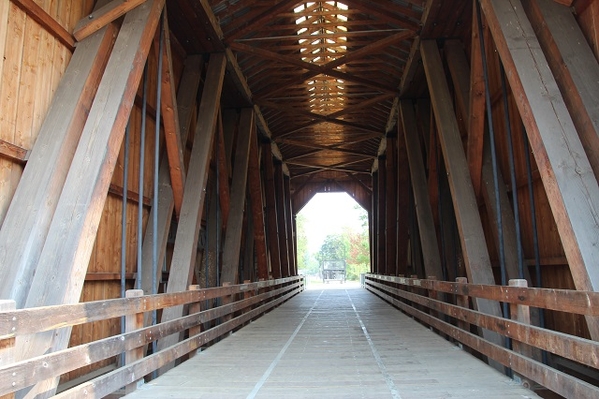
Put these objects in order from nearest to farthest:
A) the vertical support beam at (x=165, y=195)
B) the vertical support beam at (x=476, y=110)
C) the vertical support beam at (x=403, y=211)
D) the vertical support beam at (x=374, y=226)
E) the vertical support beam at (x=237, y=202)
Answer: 1. the vertical support beam at (x=476, y=110)
2. the vertical support beam at (x=165, y=195)
3. the vertical support beam at (x=237, y=202)
4. the vertical support beam at (x=403, y=211)
5. the vertical support beam at (x=374, y=226)

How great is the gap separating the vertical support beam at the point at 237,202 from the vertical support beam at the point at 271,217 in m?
3.02

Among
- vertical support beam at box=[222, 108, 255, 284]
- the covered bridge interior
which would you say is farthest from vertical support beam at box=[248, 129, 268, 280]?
the covered bridge interior

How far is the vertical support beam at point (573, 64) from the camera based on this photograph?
355 centimetres

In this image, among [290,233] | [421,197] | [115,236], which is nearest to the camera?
[115,236]

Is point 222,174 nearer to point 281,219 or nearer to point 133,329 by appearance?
point 133,329

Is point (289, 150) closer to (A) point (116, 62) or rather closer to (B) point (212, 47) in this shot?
(B) point (212, 47)

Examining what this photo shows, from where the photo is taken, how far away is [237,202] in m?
8.92

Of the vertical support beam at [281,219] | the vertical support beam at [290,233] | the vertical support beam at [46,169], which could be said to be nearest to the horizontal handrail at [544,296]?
the vertical support beam at [46,169]

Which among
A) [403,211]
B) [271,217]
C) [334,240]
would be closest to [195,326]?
[403,211]

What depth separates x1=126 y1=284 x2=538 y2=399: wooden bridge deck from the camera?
3.22 metres

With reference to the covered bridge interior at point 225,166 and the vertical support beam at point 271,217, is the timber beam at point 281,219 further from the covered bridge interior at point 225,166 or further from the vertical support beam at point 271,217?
the covered bridge interior at point 225,166

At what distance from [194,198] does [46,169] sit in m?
2.60

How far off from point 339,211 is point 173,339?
207ft

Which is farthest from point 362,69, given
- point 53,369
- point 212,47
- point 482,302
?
point 53,369
